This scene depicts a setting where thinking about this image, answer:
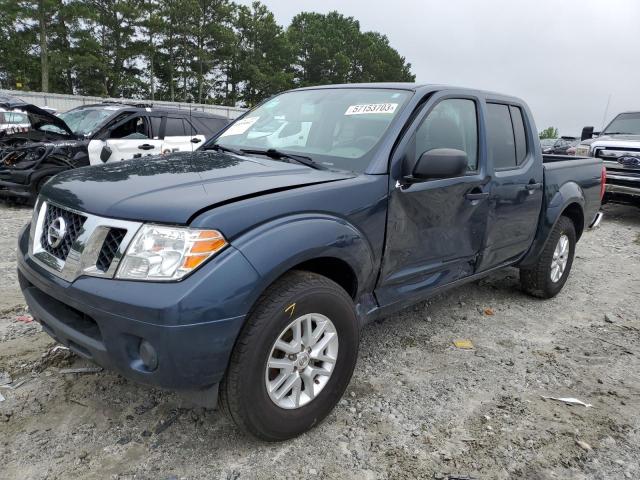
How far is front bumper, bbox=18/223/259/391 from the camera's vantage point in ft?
6.18

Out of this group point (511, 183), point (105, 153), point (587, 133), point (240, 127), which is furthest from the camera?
point (587, 133)

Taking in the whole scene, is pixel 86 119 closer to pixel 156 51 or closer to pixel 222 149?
pixel 222 149

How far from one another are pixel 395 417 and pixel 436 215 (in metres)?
1.19

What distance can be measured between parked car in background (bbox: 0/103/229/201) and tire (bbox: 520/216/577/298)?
462 centimetres

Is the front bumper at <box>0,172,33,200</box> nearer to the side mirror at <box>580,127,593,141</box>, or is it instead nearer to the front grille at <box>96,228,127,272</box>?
the front grille at <box>96,228,127,272</box>

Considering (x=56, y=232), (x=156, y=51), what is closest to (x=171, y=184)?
(x=56, y=232)

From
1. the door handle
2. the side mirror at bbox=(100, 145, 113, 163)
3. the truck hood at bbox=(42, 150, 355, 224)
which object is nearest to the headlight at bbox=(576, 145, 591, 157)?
the door handle

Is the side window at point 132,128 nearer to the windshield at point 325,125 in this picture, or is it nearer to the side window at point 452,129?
→ the windshield at point 325,125

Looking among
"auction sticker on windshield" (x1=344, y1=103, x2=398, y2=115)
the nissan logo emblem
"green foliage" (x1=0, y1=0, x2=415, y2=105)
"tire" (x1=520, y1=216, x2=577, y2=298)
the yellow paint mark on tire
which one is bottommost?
"tire" (x1=520, y1=216, x2=577, y2=298)

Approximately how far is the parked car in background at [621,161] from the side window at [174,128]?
780cm

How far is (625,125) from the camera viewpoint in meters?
10.4

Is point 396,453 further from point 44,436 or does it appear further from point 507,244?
point 507,244

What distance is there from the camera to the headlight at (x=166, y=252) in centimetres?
195

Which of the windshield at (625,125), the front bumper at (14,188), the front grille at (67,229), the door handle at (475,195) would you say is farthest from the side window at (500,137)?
the windshield at (625,125)
